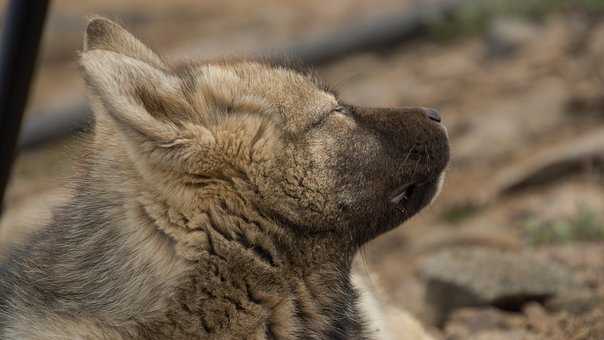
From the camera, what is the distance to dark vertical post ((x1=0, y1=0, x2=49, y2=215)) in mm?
2248

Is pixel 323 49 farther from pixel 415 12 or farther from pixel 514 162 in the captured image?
pixel 514 162

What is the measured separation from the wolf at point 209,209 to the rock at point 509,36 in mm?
6034

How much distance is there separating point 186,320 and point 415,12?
8543 millimetres

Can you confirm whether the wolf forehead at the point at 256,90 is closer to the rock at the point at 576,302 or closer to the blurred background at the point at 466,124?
the blurred background at the point at 466,124

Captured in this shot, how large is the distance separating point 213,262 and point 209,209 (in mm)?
186

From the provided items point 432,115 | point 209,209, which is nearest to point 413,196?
point 432,115

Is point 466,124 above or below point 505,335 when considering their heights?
above

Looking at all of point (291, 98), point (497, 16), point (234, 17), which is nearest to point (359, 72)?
point (497, 16)

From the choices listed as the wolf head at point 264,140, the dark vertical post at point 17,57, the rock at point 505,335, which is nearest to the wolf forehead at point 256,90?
the wolf head at point 264,140

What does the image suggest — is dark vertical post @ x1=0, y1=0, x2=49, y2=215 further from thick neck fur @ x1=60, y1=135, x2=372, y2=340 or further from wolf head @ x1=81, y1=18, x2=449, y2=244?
thick neck fur @ x1=60, y1=135, x2=372, y2=340

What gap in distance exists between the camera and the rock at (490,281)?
514 centimetres

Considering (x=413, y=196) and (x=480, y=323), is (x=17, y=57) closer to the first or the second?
(x=413, y=196)

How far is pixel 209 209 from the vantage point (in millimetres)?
3475

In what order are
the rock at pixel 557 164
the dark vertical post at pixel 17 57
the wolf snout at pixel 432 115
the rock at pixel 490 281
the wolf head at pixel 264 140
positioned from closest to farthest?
the dark vertical post at pixel 17 57
the wolf head at pixel 264 140
the wolf snout at pixel 432 115
the rock at pixel 490 281
the rock at pixel 557 164
